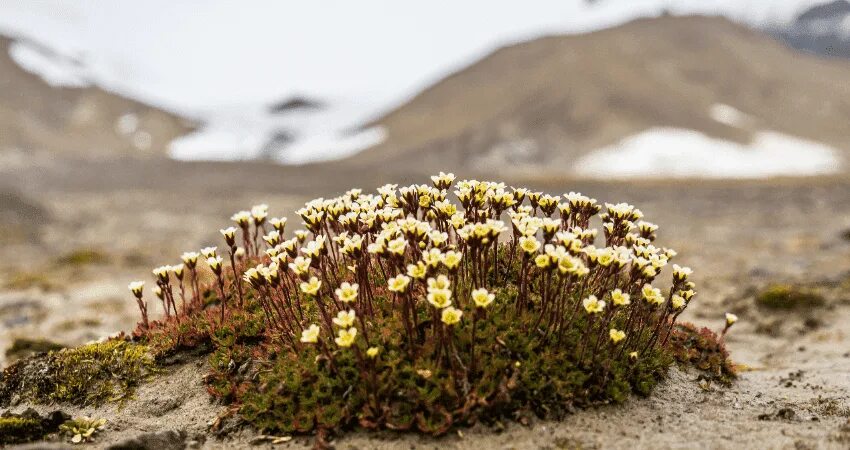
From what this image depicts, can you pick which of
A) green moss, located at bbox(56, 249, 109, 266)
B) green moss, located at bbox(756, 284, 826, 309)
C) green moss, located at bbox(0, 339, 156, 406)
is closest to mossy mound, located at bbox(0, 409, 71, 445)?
green moss, located at bbox(0, 339, 156, 406)

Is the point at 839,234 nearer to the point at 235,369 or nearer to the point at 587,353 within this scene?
the point at 587,353

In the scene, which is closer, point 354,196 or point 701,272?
point 354,196

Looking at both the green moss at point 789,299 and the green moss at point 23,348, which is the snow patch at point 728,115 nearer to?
the green moss at point 789,299

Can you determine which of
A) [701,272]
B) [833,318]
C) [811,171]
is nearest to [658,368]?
[833,318]

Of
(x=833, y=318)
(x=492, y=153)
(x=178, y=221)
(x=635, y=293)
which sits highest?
(x=492, y=153)

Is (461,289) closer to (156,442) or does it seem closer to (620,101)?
(156,442)

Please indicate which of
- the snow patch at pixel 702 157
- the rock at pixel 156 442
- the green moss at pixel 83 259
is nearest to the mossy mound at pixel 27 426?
the rock at pixel 156 442
